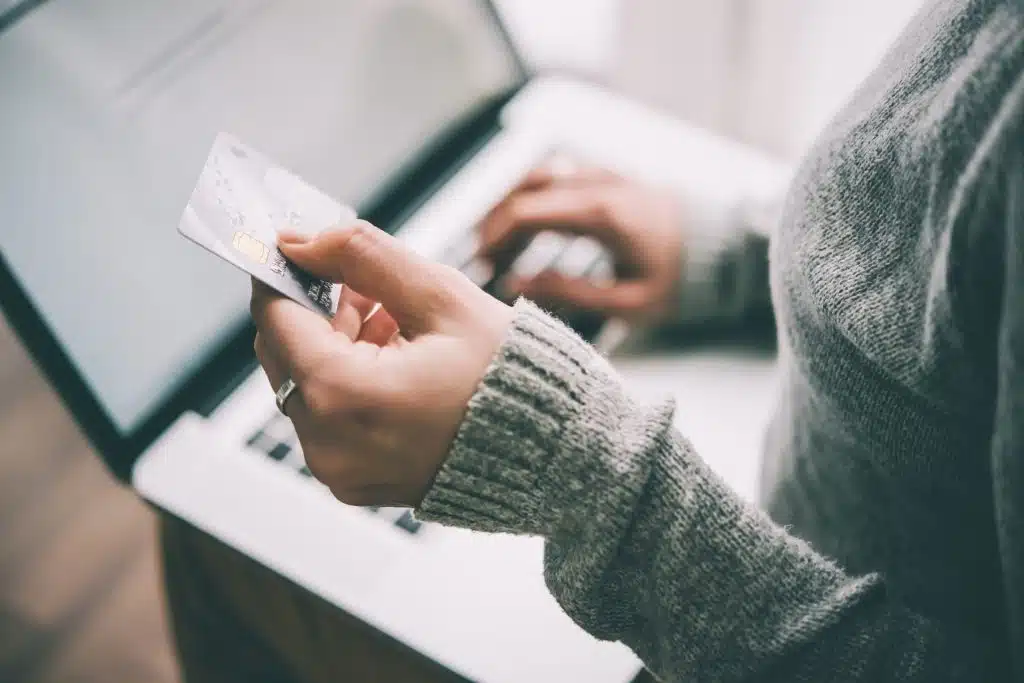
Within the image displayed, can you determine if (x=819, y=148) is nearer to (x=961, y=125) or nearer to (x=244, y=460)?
(x=961, y=125)

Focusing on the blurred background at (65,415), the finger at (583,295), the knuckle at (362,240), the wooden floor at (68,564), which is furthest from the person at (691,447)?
the wooden floor at (68,564)

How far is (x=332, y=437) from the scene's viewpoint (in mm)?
454

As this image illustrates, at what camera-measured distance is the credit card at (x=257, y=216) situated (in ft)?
1.48

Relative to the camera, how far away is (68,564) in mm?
1252

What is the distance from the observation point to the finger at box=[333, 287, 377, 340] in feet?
1.72

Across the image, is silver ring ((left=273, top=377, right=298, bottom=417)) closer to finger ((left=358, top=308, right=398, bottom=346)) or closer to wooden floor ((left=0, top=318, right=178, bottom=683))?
finger ((left=358, top=308, right=398, bottom=346))

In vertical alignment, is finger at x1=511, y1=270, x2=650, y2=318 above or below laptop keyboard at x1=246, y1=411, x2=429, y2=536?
above

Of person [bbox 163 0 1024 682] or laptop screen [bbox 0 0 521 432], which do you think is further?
laptop screen [bbox 0 0 521 432]

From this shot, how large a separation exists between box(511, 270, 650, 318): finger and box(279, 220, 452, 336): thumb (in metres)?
0.27

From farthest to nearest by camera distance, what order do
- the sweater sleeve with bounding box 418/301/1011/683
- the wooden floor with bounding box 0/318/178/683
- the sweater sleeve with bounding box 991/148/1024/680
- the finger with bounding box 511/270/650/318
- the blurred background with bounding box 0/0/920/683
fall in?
the wooden floor with bounding box 0/318/178/683, the blurred background with bounding box 0/0/920/683, the finger with bounding box 511/270/650/318, the sweater sleeve with bounding box 418/301/1011/683, the sweater sleeve with bounding box 991/148/1024/680

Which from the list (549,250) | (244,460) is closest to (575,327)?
(549,250)

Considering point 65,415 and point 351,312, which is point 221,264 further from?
point 65,415

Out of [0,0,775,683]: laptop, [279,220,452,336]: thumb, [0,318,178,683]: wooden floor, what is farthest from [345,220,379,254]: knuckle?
[0,318,178,683]: wooden floor

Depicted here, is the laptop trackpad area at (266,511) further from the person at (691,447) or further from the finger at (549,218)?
the finger at (549,218)
